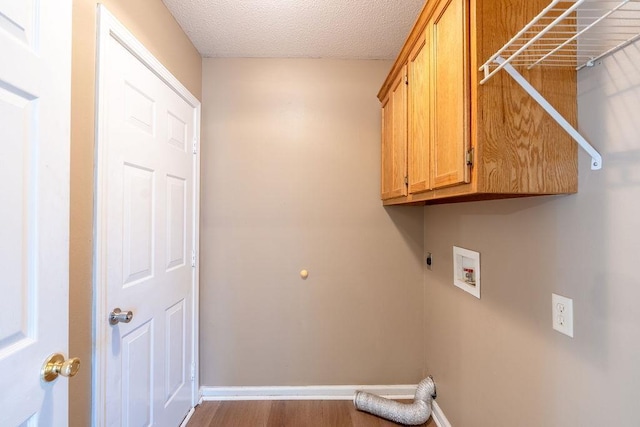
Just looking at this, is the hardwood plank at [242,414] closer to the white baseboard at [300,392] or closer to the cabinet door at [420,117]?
the white baseboard at [300,392]

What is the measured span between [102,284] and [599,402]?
1763mm

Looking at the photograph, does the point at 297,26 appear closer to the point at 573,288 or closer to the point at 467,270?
the point at 467,270

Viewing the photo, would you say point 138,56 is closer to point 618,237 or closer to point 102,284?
point 102,284

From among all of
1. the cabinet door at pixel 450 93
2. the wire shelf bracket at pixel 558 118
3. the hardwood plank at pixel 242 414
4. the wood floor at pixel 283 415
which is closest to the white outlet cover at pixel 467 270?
the cabinet door at pixel 450 93

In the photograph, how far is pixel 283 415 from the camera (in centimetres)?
184

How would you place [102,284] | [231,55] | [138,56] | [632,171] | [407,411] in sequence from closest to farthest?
[632,171]
[102,284]
[138,56]
[407,411]
[231,55]

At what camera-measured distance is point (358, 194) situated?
80.7 inches

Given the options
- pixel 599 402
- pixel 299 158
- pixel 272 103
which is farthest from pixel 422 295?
pixel 272 103

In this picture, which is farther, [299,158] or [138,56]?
[299,158]

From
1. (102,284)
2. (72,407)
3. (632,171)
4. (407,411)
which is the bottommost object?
(407,411)

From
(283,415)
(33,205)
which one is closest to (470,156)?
(33,205)

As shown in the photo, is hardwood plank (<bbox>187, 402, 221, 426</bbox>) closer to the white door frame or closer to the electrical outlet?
the white door frame

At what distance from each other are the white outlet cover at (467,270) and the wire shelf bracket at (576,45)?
72 cm

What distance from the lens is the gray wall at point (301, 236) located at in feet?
6.62
